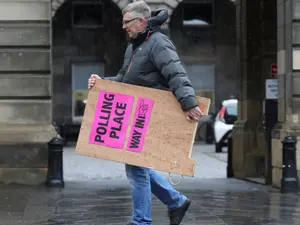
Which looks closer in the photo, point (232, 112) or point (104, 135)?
point (104, 135)

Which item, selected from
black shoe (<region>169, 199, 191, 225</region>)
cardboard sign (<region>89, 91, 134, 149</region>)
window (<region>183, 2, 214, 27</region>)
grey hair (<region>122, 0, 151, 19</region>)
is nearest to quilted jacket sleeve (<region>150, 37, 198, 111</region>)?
grey hair (<region>122, 0, 151, 19</region>)

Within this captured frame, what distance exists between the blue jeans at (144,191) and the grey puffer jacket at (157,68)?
0.73m

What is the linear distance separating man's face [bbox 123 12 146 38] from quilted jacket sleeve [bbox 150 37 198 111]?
0.20m

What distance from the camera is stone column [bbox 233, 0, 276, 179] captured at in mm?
15297

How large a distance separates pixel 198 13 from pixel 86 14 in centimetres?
488

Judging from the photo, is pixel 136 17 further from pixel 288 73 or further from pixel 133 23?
pixel 288 73

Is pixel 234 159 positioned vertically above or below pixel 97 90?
below

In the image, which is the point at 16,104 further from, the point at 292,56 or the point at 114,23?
the point at 114,23

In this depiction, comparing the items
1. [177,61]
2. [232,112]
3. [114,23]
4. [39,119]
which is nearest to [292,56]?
[39,119]

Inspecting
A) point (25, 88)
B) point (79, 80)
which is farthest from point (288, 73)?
point (79, 80)

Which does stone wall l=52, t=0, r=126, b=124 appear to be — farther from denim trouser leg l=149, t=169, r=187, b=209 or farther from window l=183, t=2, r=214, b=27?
denim trouser leg l=149, t=169, r=187, b=209

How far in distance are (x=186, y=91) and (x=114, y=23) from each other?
2623cm

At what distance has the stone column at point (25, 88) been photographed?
11.7m

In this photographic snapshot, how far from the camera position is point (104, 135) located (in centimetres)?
693
